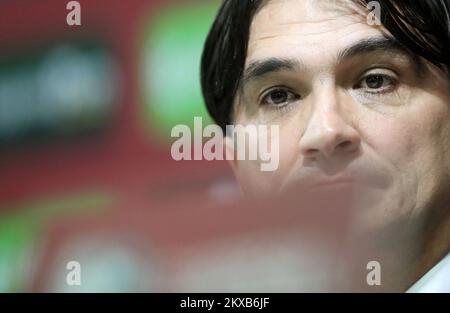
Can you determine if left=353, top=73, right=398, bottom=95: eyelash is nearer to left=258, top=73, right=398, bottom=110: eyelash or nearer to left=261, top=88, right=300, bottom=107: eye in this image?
left=258, top=73, right=398, bottom=110: eyelash

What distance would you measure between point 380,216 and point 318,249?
16 cm

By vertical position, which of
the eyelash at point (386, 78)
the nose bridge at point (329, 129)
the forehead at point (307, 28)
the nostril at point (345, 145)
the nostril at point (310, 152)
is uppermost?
the forehead at point (307, 28)

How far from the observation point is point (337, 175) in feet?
6.52

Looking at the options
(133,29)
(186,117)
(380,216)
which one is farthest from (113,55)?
(380,216)

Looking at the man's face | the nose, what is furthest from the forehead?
the nose

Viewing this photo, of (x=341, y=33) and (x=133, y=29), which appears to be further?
(x=133, y=29)

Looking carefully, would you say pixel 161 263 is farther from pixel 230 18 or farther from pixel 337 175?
pixel 230 18

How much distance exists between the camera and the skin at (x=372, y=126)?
195 centimetres

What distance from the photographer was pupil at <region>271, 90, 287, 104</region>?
2.03 m

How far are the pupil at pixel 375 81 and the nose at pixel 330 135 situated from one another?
0.29ft

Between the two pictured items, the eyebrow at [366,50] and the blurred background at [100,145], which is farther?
the blurred background at [100,145]

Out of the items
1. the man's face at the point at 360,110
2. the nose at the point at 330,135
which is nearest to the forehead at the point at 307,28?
the man's face at the point at 360,110

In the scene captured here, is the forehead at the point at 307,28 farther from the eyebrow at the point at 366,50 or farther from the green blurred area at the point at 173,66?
the green blurred area at the point at 173,66

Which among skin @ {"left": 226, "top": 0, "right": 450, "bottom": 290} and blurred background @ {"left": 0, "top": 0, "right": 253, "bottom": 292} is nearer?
skin @ {"left": 226, "top": 0, "right": 450, "bottom": 290}
